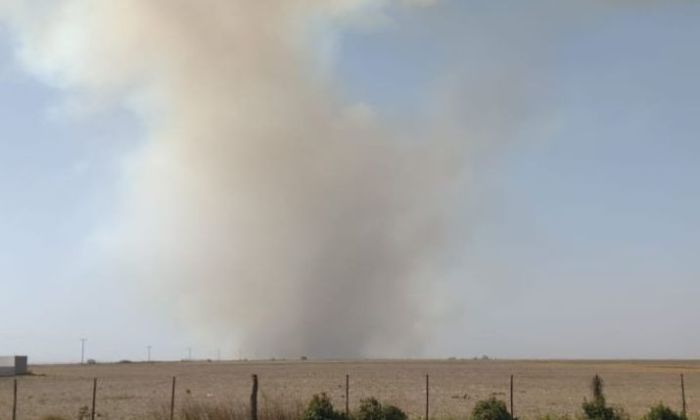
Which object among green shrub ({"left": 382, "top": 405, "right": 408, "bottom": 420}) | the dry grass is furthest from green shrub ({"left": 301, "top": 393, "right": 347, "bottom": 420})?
green shrub ({"left": 382, "top": 405, "right": 408, "bottom": 420})

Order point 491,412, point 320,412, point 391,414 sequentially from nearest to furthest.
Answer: point 320,412 < point 491,412 < point 391,414

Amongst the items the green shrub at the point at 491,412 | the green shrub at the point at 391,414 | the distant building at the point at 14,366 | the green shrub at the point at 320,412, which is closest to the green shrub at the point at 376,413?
the green shrub at the point at 391,414

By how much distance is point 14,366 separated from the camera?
117938mm

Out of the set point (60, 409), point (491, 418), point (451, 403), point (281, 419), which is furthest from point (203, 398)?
point (491, 418)

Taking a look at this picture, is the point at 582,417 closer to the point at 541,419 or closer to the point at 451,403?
the point at 541,419

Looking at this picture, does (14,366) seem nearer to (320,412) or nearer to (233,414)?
(233,414)

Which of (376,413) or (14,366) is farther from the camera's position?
(14,366)

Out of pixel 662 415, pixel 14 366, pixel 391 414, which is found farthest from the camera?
pixel 14 366

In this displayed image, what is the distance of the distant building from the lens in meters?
115

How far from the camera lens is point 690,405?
44.7 meters

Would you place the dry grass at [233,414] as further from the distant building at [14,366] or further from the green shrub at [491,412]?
the distant building at [14,366]

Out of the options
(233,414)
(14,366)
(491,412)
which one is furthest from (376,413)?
(14,366)

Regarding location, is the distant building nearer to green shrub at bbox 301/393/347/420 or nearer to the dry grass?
the dry grass

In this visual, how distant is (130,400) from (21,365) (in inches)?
3088
